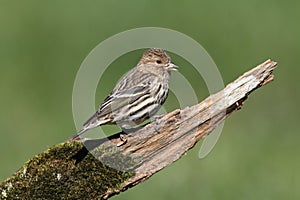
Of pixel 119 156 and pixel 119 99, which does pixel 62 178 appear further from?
pixel 119 99

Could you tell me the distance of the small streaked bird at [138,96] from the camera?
9906mm

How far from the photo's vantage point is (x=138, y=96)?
1021cm

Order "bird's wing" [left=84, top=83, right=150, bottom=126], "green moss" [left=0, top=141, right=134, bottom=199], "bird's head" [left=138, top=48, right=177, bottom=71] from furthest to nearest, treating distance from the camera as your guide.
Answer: "bird's head" [left=138, top=48, right=177, bottom=71]
"bird's wing" [left=84, top=83, right=150, bottom=126]
"green moss" [left=0, top=141, right=134, bottom=199]

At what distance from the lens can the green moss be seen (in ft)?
28.7

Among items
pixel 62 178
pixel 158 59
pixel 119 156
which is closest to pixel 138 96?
pixel 158 59

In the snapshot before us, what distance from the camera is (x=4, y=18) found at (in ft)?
63.8

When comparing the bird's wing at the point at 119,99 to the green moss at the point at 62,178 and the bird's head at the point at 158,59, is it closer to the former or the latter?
the bird's head at the point at 158,59

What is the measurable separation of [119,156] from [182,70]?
8.36 metres

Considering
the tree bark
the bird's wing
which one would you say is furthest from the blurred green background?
the tree bark

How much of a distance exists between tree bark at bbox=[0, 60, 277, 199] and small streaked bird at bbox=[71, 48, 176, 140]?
52 centimetres

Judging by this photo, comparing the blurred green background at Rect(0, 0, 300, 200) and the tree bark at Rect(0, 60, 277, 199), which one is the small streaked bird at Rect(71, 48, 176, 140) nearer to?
the tree bark at Rect(0, 60, 277, 199)

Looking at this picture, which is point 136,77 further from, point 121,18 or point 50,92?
point 121,18

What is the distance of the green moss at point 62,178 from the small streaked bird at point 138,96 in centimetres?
54

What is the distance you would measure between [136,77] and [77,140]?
169 centimetres
